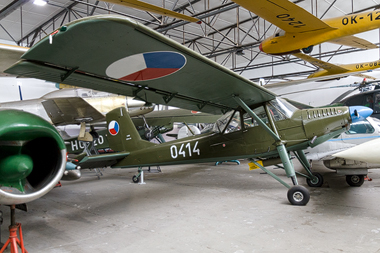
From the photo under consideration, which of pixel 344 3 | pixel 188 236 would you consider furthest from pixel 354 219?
pixel 344 3

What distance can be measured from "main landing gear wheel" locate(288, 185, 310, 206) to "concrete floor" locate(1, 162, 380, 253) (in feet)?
0.36

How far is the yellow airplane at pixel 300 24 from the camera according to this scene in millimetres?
6031

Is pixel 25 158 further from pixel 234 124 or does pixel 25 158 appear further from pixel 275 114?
pixel 275 114

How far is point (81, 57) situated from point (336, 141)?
6065 mm

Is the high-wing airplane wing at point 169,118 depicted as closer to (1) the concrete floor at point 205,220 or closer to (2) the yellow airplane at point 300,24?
(2) the yellow airplane at point 300,24

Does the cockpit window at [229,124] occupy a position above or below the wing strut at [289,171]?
above

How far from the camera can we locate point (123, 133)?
686cm

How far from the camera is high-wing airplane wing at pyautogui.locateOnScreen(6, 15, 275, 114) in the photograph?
2424 millimetres

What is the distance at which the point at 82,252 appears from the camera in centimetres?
284

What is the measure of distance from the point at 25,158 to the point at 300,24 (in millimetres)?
6719

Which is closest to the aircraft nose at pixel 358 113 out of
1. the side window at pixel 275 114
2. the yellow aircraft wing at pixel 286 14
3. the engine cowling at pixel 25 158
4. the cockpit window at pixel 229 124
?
the side window at pixel 275 114

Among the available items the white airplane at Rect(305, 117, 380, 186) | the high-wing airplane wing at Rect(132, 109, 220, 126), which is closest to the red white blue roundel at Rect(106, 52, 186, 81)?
the white airplane at Rect(305, 117, 380, 186)

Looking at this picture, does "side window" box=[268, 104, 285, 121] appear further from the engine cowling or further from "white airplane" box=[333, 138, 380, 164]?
the engine cowling

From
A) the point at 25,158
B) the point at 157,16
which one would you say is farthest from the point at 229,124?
the point at 157,16
